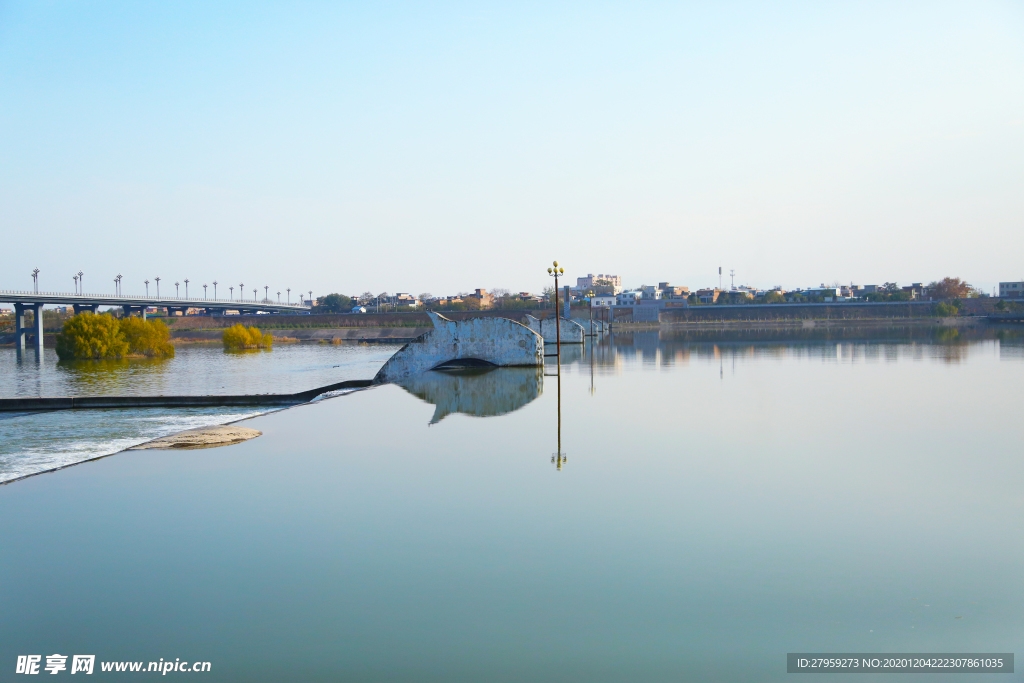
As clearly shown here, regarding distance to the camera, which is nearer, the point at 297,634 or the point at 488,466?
the point at 297,634

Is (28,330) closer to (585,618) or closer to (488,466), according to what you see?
(488,466)

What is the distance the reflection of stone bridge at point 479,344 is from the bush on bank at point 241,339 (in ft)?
170

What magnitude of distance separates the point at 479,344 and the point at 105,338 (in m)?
43.5

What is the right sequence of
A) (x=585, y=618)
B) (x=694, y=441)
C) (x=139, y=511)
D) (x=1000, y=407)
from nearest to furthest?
(x=585, y=618)
(x=139, y=511)
(x=694, y=441)
(x=1000, y=407)

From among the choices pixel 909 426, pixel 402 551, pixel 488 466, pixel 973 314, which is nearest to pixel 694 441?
pixel 488 466

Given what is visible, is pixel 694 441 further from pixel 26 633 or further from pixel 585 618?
pixel 26 633

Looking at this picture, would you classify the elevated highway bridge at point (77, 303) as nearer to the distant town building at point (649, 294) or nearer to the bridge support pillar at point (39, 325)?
the bridge support pillar at point (39, 325)

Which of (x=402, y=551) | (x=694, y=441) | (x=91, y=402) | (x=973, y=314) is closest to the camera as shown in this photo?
(x=402, y=551)

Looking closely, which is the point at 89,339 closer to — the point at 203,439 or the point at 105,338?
the point at 105,338

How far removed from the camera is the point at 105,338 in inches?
2539

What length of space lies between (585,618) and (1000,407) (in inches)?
737

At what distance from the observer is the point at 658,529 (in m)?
9.77

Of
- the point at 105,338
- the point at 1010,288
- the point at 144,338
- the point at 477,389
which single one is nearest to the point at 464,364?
the point at 477,389

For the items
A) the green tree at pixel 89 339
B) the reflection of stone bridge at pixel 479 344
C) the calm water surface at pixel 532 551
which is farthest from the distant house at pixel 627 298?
the calm water surface at pixel 532 551
